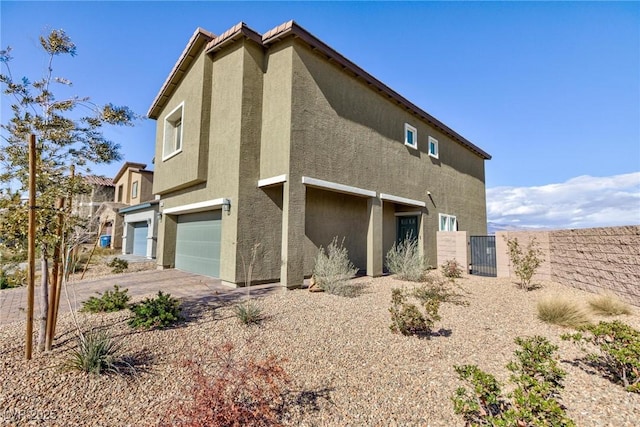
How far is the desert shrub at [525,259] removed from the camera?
977cm

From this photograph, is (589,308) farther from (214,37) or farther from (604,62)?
(214,37)

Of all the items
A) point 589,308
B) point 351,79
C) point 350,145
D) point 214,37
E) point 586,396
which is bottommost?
point 586,396

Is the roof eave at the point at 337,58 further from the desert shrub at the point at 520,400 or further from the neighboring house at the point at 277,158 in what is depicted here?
the desert shrub at the point at 520,400

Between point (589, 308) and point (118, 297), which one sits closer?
point (118, 297)

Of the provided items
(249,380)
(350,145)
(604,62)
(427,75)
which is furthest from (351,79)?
(249,380)

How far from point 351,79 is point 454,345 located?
32.5ft

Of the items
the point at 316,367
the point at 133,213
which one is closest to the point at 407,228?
the point at 316,367

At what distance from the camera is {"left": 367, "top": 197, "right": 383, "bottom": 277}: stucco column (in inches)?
451

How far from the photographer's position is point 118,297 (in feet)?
21.2

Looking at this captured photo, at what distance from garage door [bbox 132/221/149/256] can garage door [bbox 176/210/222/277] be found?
22.9ft

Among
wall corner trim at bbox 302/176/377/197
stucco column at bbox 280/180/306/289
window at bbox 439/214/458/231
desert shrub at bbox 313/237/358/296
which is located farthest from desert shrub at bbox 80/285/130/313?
window at bbox 439/214/458/231

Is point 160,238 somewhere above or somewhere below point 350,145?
below

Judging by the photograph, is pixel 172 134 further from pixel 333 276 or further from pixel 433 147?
pixel 433 147

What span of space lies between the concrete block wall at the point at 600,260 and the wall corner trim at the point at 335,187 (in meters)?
6.74
